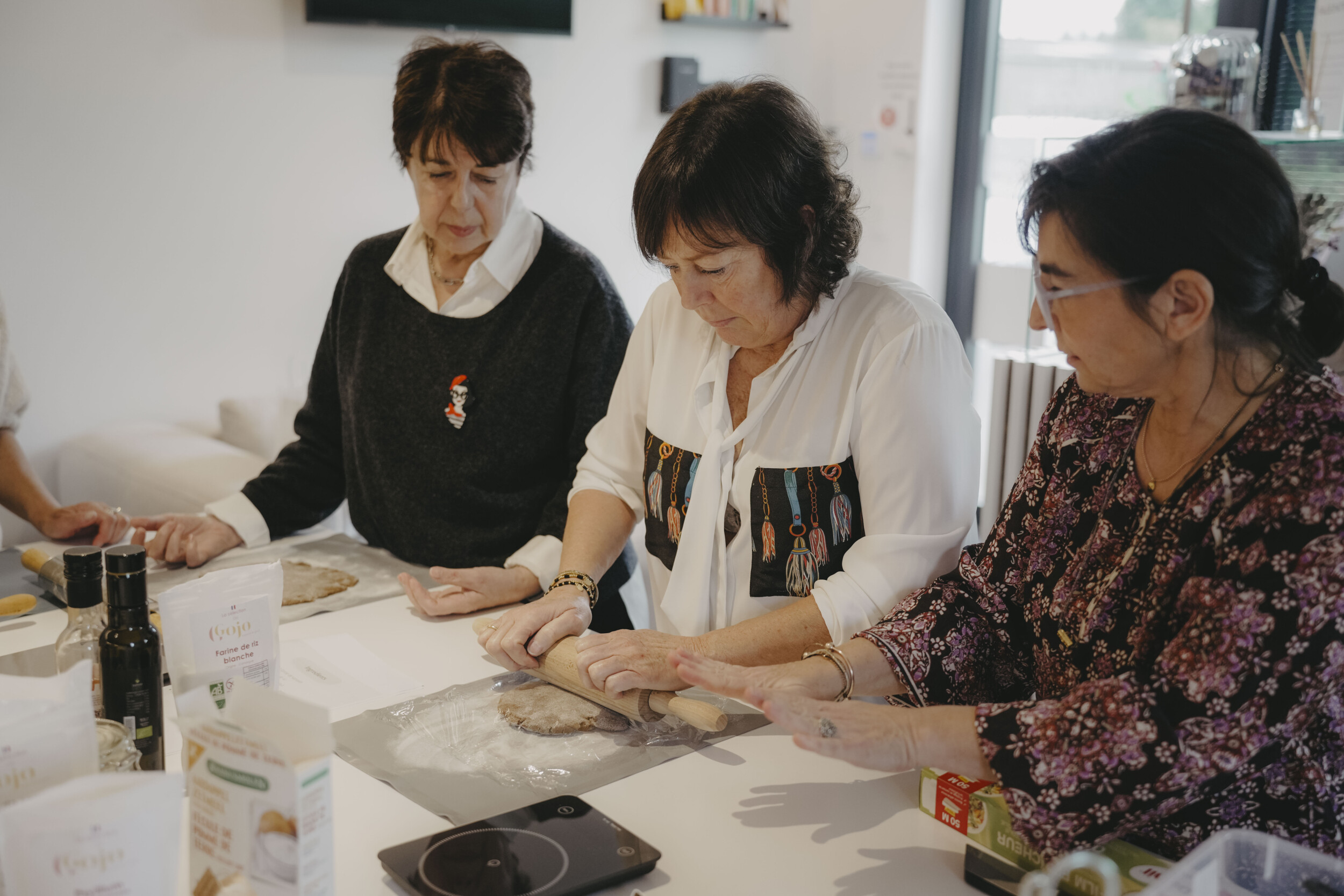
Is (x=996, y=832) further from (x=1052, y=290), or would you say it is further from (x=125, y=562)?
(x=125, y=562)

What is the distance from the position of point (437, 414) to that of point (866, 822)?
1.11m

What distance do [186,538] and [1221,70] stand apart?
2.71 meters

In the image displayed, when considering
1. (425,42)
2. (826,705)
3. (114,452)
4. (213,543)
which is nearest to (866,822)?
(826,705)

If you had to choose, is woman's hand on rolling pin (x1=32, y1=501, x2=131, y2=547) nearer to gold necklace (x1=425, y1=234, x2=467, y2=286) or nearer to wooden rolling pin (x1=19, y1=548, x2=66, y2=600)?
wooden rolling pin (x1=19, y1=548, x2=66, y2=600)

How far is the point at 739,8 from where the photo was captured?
4.46 meters

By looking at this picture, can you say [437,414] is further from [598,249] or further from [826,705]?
[598,249]

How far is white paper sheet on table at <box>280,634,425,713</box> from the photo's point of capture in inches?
53.1

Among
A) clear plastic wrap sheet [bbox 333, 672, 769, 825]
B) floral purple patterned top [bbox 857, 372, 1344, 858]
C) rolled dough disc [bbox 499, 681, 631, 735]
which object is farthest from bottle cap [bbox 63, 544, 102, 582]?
floral purple patterned top [bbox 857, 372, 1344, 858]

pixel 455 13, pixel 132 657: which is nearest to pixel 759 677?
pixel 132 657

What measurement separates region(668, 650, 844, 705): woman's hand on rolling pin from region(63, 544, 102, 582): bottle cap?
22.9 inches

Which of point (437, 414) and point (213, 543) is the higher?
point (437, 414)

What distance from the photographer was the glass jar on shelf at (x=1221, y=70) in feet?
9.44

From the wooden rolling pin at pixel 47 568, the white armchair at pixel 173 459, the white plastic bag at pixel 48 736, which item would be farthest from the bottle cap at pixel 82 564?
the white armchair at pixel 173 459

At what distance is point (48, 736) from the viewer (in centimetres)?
83
